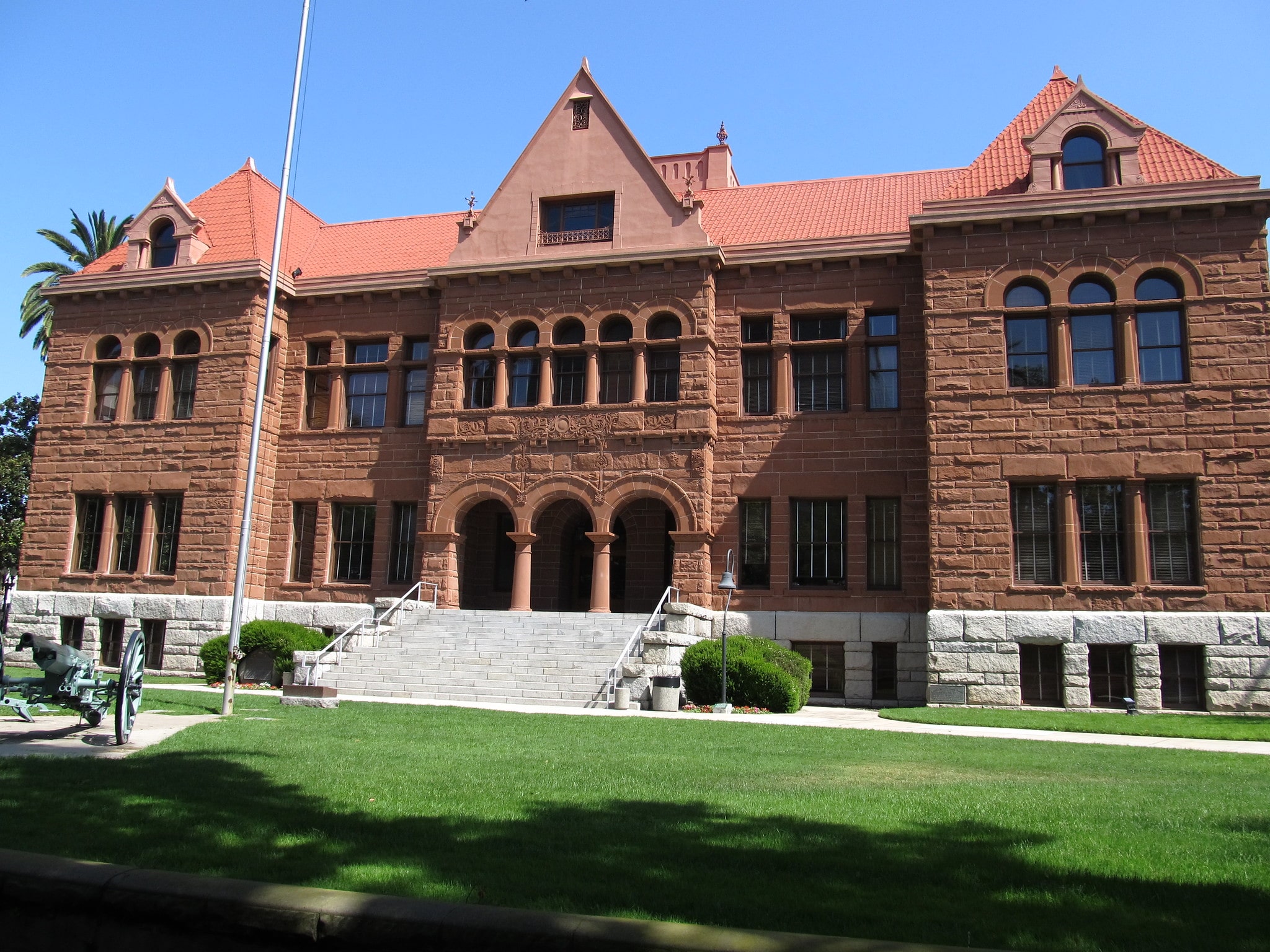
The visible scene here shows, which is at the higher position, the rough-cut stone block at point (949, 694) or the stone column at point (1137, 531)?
the stone column at point (1137, 531)

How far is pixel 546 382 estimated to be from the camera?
2652 centimetres

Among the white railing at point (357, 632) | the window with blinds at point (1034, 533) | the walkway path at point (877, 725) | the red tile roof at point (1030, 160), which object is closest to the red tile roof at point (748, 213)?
the red tile roof at point (1030, 160)

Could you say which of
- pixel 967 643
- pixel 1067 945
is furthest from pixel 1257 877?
pixel 967 643

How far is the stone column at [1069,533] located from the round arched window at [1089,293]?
400 cm

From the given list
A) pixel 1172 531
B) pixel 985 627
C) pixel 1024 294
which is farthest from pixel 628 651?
pixel 1024 294

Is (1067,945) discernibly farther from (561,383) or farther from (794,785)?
(561,383)

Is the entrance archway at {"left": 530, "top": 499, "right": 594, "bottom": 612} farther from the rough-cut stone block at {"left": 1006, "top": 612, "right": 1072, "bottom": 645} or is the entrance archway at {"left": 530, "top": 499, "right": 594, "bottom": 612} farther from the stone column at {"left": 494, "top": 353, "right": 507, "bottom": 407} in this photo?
the rough-cut stone block at {"left": 1006, "top": 612, "right": 1072, "bottom": 645}

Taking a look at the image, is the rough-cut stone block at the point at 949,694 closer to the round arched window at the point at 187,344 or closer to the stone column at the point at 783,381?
the stone column at the point at 783,381

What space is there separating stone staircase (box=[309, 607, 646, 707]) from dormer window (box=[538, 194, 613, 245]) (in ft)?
31.8

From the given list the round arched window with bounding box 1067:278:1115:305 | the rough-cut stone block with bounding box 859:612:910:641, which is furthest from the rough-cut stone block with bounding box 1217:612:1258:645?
the round arched window with bounding box 1067:278:1115:305

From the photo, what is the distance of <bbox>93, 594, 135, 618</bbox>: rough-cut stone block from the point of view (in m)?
27.5

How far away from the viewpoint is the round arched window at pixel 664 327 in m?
26.3

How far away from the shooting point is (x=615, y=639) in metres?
22.2

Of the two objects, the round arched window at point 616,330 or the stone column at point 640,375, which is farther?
the round arched window at point 616,330
